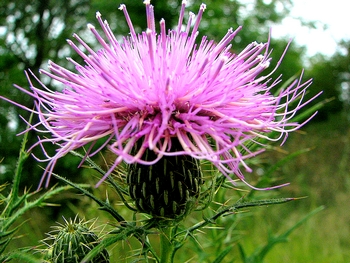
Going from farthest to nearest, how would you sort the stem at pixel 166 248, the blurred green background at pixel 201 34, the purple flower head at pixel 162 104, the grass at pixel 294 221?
the blurred green background at pixel 201 34, the grass at pixel 294 221, the stem at pixel 166 248, the purple flower head at pixel 162 104

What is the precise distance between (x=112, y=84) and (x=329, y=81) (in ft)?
84.5

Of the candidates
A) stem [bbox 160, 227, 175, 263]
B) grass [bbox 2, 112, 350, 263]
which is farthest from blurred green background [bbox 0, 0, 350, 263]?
stem [bbox 160, 227, 175, 263]

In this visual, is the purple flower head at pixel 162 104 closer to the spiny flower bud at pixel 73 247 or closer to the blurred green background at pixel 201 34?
the spiny flower bud at pixel 73 247

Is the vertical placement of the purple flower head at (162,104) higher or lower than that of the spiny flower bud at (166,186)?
higher

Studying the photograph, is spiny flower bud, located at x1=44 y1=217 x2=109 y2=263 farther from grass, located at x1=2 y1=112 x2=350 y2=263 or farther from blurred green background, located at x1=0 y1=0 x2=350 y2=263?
blurred green background, located at x1=0 y1=0 x2=350 y2=263

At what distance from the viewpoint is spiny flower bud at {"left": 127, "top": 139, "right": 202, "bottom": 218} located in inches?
74.1

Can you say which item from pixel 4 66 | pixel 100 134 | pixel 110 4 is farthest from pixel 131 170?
pixel 110 4

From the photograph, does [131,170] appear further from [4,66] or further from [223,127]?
[4,66]

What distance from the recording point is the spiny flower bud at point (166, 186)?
1883 mm

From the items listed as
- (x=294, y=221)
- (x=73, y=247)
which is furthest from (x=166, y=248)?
(x=294, y=221)

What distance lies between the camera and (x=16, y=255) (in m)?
1.43

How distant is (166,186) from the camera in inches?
75.3

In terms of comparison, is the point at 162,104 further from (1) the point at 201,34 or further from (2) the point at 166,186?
(1) the point at 201,34

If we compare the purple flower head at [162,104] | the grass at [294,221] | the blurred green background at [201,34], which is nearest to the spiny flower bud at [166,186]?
the purple flower head at [162,104]
